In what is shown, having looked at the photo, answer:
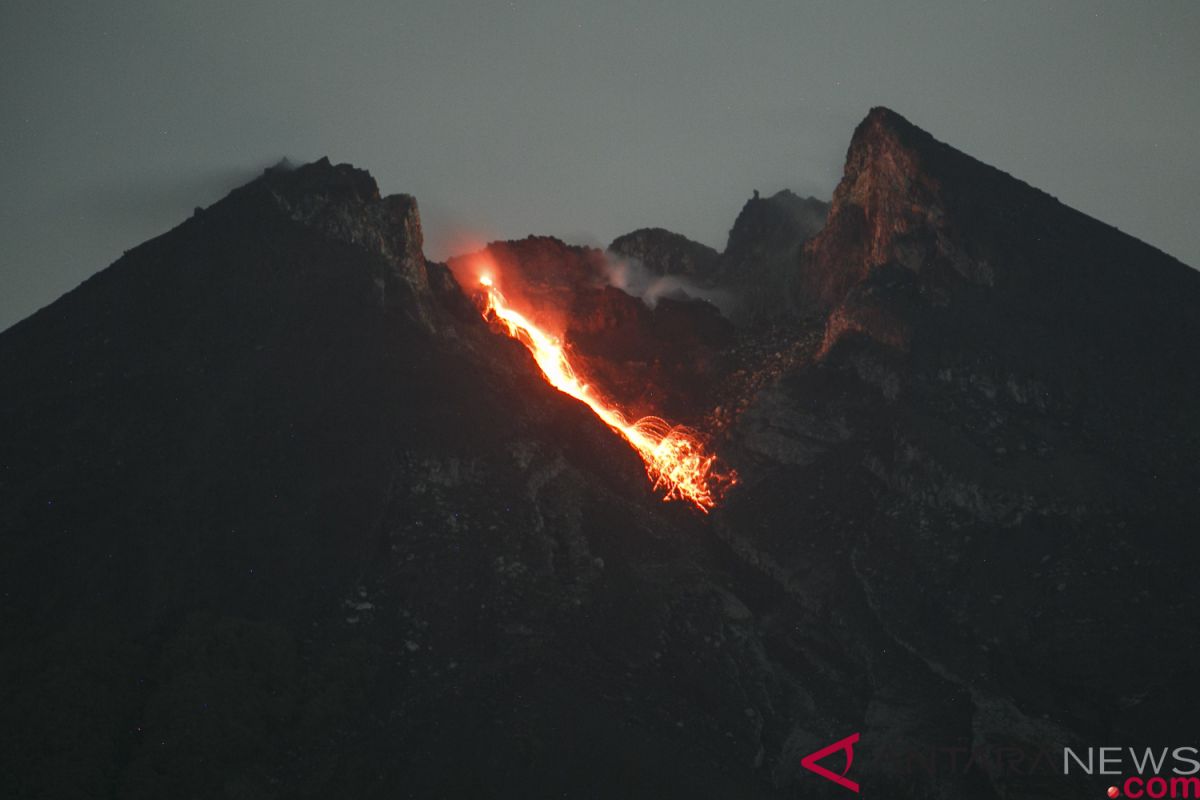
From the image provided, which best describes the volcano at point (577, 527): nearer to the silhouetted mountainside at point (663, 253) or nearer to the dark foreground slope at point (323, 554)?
the dark foreground slope at point (323, 554)

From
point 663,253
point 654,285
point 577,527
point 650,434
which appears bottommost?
point 577,527

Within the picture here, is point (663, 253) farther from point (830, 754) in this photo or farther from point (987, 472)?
point (830, 754)

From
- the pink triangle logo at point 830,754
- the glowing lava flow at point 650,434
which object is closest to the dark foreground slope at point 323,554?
the glowing lava flow at point 650,434

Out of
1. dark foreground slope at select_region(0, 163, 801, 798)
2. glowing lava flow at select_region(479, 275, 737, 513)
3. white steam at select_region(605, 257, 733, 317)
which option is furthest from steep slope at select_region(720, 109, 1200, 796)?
white steam at select_region(605, 257, 733, 317)

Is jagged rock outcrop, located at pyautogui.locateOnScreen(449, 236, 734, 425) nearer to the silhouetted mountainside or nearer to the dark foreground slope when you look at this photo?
the silhouetted mountainside

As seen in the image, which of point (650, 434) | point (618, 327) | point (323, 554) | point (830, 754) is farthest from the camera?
point (618, 327)

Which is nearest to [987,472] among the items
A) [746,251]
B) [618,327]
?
[618,327]
